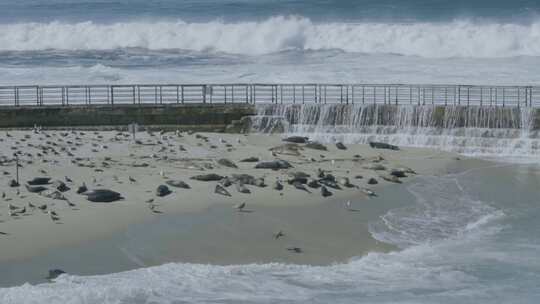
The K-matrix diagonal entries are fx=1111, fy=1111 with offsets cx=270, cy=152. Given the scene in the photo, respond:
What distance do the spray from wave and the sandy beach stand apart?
85.6 ft

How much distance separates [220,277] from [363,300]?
2.31 m

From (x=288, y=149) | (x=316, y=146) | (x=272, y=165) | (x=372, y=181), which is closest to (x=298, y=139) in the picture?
(x=316, y=146)

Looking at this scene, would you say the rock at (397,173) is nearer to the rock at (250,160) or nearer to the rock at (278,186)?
the rock at (250,160)

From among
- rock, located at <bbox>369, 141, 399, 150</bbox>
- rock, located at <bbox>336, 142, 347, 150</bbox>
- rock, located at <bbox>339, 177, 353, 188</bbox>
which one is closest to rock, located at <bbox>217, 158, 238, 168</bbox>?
rock, located at <bbox>339, 177, 353, 188</bbox>

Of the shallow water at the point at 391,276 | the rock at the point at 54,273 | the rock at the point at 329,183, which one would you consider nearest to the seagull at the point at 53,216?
the rock at the point at 54,273

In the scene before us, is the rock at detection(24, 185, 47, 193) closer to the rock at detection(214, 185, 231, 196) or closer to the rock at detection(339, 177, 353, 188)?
the rock at detection(214, 185, 231, 196)

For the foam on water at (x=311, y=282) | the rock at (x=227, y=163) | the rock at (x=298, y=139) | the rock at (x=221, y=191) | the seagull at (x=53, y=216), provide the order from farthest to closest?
the rock at (x=298, y=139), the rock at (x=227, y=163), the rock at (x=221, y=191), the seagull at (x=53, y=216), the foam on water at (x=311, y=282)

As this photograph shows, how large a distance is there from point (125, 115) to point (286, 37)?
28.7 meters

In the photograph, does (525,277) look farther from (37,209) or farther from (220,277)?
(37,209)

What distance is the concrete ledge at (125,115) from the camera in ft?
104

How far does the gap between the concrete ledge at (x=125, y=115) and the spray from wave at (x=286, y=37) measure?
2262 cm

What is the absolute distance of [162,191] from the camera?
873 inches

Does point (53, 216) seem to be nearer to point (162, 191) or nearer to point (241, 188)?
point (162, 191)

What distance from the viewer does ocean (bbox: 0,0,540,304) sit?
54.0ft
